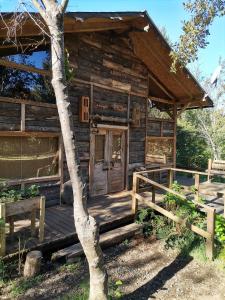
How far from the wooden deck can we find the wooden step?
0.74ft

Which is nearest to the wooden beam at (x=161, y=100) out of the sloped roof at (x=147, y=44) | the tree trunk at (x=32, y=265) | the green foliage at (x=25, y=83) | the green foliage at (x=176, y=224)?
the sloped roof at (x=147, y=44)

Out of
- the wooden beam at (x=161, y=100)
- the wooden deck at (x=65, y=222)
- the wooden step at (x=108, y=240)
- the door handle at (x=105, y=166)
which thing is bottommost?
the wooden step at (x=108, y=240)

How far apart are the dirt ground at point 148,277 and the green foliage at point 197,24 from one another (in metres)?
4.47

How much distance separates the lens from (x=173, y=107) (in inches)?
522

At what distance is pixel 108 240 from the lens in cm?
664

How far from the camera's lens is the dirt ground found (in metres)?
4.99

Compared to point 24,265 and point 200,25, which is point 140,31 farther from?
point 24,265

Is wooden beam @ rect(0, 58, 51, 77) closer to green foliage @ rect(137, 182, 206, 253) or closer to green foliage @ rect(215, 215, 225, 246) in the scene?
green foliage @ rect(137, 182, 206, 253)

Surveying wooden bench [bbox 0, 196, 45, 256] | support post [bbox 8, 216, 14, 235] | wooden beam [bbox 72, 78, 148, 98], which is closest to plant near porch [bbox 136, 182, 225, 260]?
wooden bench [bbox 0, 196, 45, 256]

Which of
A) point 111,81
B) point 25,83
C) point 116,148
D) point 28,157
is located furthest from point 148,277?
point 111,81

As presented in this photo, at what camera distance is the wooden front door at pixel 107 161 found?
962 centimetres

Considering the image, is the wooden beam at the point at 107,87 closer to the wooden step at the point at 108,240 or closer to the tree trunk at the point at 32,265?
the wooden step at the point at 108,240

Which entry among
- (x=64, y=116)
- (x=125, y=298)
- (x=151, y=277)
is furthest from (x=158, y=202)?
(x=64, y=116)

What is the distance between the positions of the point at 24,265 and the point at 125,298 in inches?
77.7
